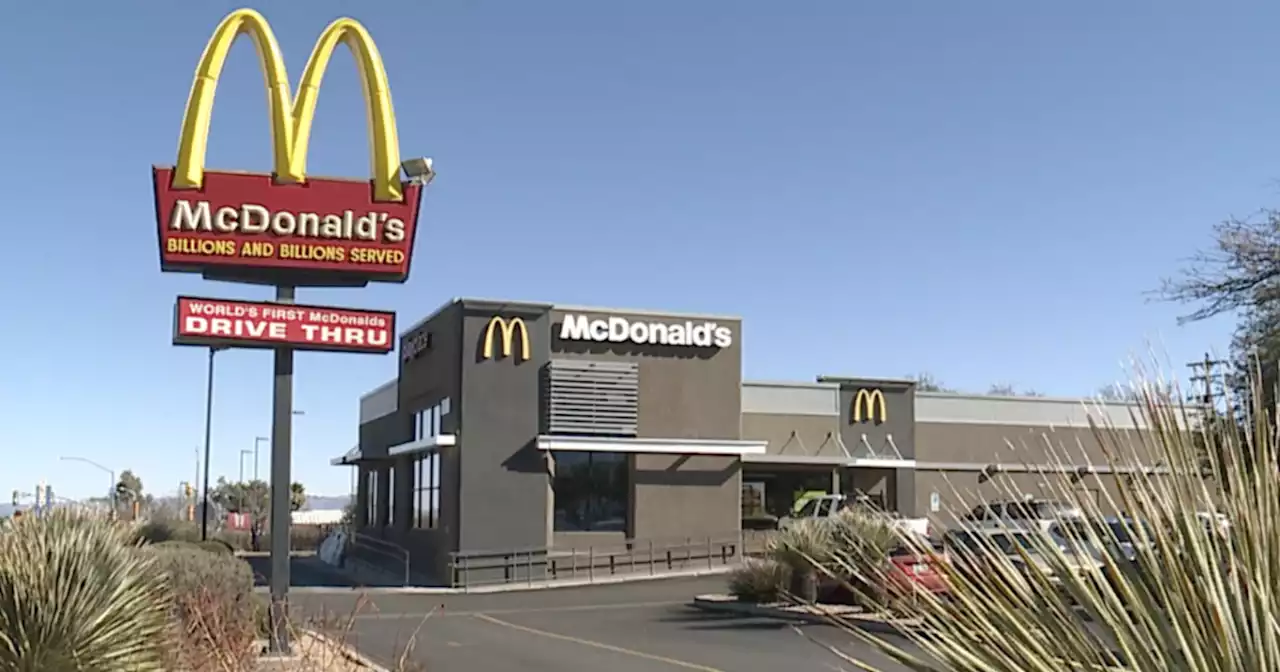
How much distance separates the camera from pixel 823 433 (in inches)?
1599

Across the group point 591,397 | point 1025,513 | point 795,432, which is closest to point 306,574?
point 591,397

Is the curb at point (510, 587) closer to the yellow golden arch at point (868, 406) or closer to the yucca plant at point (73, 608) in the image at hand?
the yellow golden arch at point (868, 406)

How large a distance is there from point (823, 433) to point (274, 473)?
25.2 m

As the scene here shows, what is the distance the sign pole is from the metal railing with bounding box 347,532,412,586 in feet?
55.5

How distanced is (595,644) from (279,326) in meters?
6.34

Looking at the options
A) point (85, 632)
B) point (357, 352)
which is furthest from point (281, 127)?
point (85, 632)

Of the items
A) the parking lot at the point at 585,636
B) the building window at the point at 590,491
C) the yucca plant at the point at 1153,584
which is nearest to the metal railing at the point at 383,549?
the building window at the point at 590,491

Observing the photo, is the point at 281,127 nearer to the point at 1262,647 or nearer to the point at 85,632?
the point at 85,632

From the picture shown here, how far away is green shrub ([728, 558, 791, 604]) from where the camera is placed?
76.8 ft

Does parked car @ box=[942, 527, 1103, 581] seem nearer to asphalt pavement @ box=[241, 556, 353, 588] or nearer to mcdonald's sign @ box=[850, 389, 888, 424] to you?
asphalt pavement @ box=[241, 556, 353, 588]

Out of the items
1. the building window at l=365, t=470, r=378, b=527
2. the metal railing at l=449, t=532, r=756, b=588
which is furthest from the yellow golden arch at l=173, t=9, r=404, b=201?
the building window at l=365, t=470, r=378, b=527

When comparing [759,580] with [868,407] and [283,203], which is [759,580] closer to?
[283,203]

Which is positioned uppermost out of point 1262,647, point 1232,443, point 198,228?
point 198,228

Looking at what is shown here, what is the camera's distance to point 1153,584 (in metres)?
3.52
